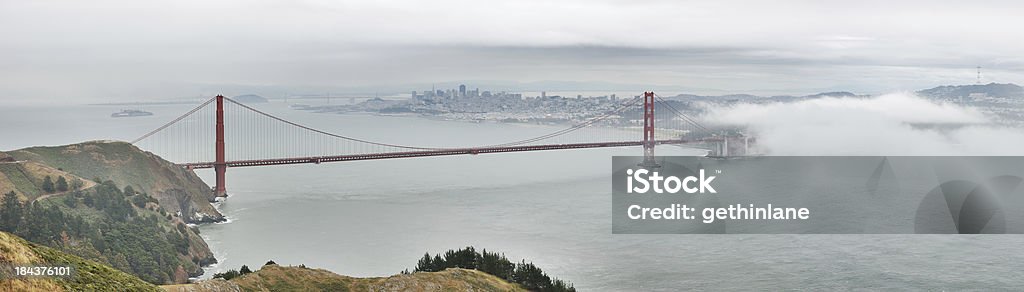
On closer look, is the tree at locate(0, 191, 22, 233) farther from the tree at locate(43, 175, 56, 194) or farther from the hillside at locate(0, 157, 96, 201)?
the tree at locate(43, 175, 56, 194)

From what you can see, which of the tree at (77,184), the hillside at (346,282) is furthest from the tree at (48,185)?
the hillside at (346,282)

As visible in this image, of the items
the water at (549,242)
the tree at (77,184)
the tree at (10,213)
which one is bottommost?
the water at (549,242)

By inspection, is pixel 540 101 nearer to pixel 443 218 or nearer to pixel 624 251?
pixel 443 218

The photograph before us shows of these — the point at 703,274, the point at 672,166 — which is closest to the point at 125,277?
the point at 703,274

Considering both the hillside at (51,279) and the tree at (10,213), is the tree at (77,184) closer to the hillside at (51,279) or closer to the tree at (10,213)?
the tree at (10,213)

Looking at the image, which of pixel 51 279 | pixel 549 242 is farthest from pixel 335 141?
pixel 51 279

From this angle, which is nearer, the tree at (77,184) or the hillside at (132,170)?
the tree at (77,184)

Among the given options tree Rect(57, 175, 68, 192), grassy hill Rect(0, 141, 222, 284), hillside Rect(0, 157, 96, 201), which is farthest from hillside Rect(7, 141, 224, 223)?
tree Rect(57, 175, 68, 192)
